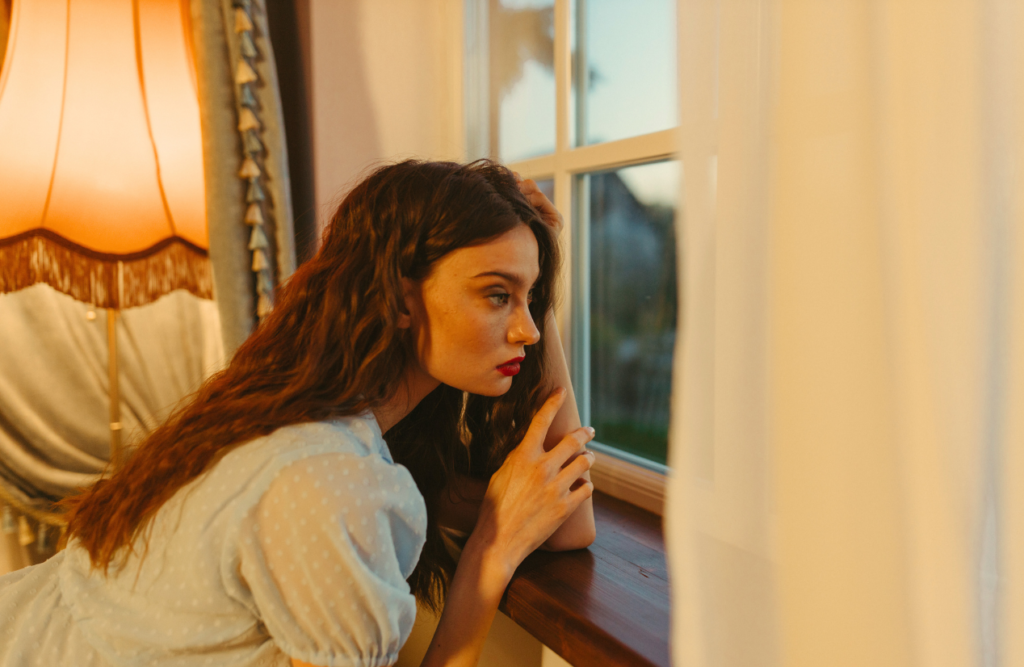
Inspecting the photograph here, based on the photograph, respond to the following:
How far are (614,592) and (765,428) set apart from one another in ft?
1.31

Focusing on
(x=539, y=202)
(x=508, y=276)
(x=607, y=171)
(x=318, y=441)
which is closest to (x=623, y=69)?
(x=607, y=171)

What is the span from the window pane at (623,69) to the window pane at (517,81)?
0.32 feet

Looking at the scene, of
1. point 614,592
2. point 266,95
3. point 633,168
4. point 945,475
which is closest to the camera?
point 945,475

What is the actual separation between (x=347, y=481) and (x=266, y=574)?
0.40 feet

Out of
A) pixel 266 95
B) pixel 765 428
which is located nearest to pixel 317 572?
pixel 765 428

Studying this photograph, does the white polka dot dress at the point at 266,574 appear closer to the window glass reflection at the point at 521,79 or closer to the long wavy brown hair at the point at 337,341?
the long wavy brown hair at the point at 337,341

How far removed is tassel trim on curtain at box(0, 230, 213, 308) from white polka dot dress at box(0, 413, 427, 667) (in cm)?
63

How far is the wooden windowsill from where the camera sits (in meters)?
0.69

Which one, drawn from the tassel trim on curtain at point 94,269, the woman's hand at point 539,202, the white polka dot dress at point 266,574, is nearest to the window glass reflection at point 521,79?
the woman's hand at point 539,202

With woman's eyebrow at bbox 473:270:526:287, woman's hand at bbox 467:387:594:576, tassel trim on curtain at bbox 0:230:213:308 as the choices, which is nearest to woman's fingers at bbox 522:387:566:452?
woman's hand at bbox 467:387:594:576

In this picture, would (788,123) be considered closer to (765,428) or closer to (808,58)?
(808,58)

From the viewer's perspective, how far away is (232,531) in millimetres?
661

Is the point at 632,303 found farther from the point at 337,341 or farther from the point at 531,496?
the point at 337,341

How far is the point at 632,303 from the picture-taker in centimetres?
120
